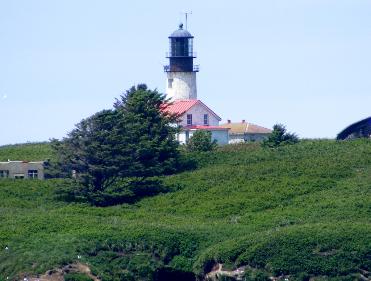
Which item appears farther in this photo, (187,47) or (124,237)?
(187,47)

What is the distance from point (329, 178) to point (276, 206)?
14.0 ft

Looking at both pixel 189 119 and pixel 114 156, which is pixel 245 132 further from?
pixel 114 156

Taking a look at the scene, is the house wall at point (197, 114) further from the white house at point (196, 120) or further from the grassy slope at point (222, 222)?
the grassy slope at point (222, 222)

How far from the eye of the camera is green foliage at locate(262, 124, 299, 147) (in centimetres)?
6888

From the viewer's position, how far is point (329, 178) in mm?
56781

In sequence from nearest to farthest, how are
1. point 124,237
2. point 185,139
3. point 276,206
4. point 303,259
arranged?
point 303,259 → point 124,237 → point 276,206 → point 185,139

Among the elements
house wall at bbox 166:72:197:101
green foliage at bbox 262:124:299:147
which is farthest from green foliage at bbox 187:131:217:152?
house wall at bbox 166:72:197:101

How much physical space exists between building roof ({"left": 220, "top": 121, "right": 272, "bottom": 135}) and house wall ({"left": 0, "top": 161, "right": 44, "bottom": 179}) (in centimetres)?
2253

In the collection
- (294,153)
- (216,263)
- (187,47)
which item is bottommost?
(216,263)

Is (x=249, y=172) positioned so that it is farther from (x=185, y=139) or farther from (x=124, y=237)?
(x=185, y=139)

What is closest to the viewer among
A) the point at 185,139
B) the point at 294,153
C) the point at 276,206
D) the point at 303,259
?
the point at 303,259

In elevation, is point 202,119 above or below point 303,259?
above

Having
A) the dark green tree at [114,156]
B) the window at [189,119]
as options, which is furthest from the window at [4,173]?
the window at [189,119]

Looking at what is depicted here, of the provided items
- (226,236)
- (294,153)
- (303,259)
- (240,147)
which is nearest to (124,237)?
(226,236)
